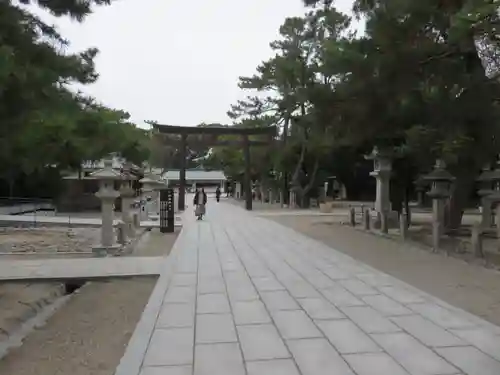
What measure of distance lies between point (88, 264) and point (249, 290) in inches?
155

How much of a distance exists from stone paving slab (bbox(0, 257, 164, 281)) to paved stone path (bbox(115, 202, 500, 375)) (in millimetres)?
653

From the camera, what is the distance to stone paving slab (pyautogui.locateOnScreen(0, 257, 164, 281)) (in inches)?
325

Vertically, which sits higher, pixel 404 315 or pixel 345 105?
pixel 345 105

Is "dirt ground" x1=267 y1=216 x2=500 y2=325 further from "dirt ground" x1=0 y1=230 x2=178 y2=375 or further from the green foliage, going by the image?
the green foliage

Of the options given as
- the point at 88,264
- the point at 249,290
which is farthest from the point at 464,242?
the point at 88,264

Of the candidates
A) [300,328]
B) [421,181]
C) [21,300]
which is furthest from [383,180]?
[300,328]

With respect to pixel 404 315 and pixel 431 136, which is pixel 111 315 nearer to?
pixel 404 315

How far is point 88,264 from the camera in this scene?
30.9ft

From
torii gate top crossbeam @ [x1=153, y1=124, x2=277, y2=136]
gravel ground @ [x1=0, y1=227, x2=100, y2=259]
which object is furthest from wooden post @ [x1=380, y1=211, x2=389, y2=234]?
torii gate top crossbeam @ [x1=153, y1=124, x2=277, y2=136]

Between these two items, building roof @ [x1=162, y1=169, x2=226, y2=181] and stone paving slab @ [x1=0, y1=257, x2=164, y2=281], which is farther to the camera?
building roof @ [x1=162, y1=169, x2=226, y2=181]

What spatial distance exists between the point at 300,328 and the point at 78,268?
17.3 feet

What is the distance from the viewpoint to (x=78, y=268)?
897cm

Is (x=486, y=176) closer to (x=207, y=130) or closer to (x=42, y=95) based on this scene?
(x=42, y=95)

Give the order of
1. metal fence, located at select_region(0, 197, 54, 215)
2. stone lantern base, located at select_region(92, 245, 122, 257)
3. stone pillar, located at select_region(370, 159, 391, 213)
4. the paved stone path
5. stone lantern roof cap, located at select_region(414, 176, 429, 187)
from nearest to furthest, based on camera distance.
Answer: the paved stone path
stone lantern base, located at select_region(92, 245, 122, 257)
stone lantern roof cap, located at select_region(414, 176, 429, 187)
stone pillar, located at select_region(370, 159, 391, 213)
metal fence, located at select_region(0, 197, 54, 215)
